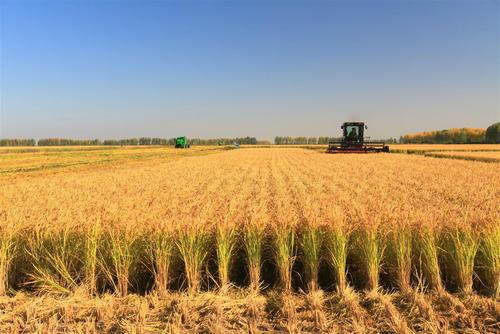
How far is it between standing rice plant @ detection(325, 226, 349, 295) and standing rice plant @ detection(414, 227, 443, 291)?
1.06 meters

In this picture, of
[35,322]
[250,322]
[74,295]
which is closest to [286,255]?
[250,322]

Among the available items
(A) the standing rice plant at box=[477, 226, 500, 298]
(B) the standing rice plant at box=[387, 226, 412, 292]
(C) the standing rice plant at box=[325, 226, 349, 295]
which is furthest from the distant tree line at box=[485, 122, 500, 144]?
(C) the standing rice plant at box=[325, 226, 349, 295]

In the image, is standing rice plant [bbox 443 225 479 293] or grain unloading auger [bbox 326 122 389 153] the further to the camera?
grain unloading auger [bbox 326 122 389 153]

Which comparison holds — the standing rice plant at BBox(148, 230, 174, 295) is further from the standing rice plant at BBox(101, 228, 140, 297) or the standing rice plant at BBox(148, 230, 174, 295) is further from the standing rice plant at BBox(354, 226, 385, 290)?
the standing rice plant at BBox(354, 226, 385, 290)

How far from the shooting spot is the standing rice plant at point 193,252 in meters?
4.75

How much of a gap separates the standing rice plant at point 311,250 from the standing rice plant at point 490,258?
7.81ft

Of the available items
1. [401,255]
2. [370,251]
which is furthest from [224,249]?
[401,255]

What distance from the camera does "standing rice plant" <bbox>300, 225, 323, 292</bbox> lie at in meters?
4.83

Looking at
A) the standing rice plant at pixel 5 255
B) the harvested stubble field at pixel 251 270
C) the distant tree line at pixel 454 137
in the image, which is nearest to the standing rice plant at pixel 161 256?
the harvested stubble field at pixel 251 270

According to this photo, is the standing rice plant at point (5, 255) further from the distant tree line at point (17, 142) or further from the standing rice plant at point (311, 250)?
the distant tree line at point (17, 142)

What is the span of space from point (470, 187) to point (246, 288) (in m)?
12.2

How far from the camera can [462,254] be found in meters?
4.76

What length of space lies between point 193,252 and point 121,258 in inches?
42.7

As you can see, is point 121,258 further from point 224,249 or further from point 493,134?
point 493,134
